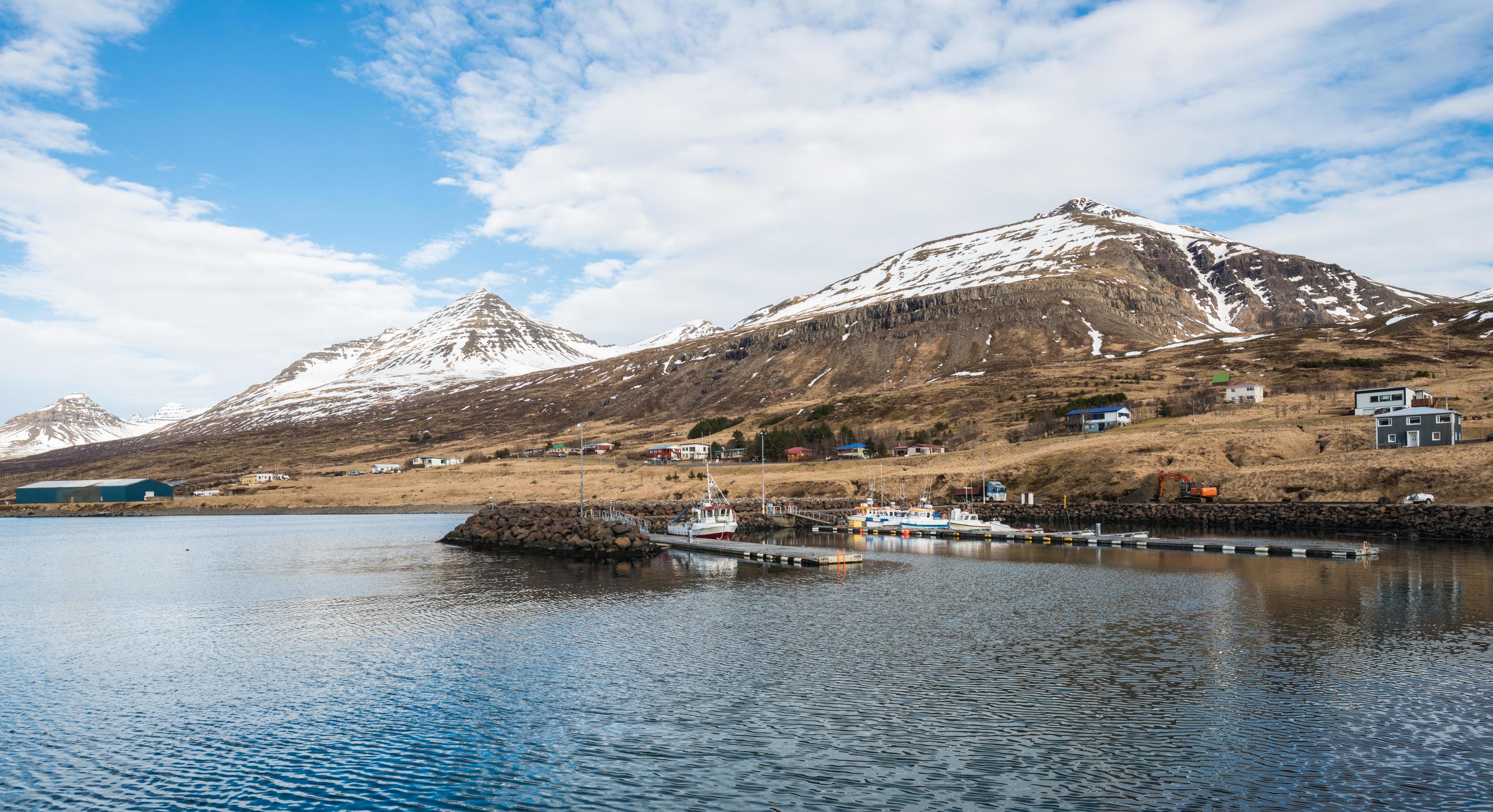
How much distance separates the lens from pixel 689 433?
605 feet

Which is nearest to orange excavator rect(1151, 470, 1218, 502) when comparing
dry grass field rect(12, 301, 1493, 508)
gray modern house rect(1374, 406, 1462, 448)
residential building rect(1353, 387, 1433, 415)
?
dry grass field rect(12, 301, 1493, 508)

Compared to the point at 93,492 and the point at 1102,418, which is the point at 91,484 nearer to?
the point at 93,492

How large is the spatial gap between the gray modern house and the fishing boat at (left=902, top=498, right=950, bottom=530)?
4381 cm

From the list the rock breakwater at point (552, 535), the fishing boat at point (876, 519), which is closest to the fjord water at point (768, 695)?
the rock breakwater at point (552, 535)

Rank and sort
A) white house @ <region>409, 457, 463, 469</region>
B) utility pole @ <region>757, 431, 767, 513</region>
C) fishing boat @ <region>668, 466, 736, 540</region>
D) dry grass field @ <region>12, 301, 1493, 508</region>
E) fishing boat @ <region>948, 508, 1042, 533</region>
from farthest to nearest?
white house @ <region>409, 457, 463, 469</region>
utility pole @ <region>757, 431, 767, 513</region>
dry grass field @ <region>12, 301, 1493, 508</region>
fishing boat @ <region>948, 508, 1042, 533</region>
fishing boat @ <region>668, 466, 736, 540</region>

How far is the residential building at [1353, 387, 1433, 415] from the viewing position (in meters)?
97.2

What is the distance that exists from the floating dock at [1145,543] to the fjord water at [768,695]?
6.40 meters

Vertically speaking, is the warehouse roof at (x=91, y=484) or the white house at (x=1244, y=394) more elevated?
the white house at (x=1244, y=394)

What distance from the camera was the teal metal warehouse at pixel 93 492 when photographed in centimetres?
15712

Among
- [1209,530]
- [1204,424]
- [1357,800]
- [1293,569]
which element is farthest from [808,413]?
[1357,800]

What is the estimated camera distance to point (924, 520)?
84.0m

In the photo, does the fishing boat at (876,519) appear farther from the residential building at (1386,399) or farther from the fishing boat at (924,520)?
the residential building at (1386,399)

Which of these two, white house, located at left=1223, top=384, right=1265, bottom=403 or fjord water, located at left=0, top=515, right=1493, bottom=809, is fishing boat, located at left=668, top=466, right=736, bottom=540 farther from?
white house, located at left=1223, top=384, right=1265, bottom=403

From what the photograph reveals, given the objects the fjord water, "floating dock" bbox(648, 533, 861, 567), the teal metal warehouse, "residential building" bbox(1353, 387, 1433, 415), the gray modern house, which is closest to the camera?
the fjord water
